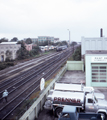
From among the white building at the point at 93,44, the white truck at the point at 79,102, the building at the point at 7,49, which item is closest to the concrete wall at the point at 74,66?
the white building at the point at 93,44

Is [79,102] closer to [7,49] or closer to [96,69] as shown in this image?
[96,69]

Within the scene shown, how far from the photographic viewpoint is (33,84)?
22438 mm

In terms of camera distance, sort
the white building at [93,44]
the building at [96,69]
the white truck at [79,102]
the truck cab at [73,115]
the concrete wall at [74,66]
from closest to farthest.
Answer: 1. the truck cab at [73,115]
2. the white truck at [79,102]
3. the building at [96,69]
4. the white building at [93,44]
5. the concrete wall at [74,66]

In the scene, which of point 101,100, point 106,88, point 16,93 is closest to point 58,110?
point 101,100

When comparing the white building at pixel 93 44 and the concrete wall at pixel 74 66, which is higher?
the white building at pixel 93 44

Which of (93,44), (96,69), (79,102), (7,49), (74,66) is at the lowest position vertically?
(74,66)

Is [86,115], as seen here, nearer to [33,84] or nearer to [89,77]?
[89,77]

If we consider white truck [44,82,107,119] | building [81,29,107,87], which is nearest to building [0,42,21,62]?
building [81,29,107,87]

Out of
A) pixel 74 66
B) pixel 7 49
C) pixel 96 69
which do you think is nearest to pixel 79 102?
pixel 96 69

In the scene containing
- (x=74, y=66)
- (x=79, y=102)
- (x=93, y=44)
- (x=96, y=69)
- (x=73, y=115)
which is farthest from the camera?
(x=74, y=66)

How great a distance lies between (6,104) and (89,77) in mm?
10659

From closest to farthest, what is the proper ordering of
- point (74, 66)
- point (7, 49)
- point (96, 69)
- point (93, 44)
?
point (96, 69) < point (93, 44) < point (74, 66) < point (7, 49)

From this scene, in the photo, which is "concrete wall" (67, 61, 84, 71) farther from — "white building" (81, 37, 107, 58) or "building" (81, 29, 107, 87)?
"building" (81, 29, 107, 87)

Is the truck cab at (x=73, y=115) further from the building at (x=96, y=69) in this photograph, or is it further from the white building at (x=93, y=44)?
the white building at (x=93, y=44)
